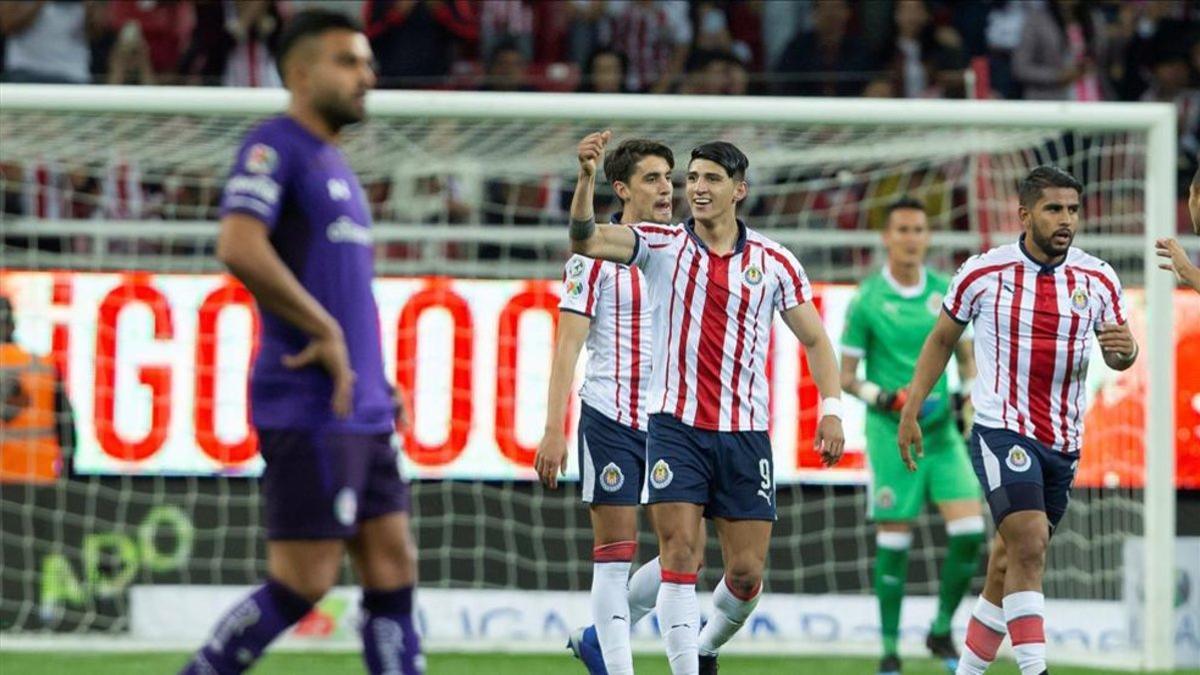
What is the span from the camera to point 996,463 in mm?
7469

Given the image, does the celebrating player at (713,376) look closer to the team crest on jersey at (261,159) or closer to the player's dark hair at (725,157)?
the player's dark hair at (725,157)

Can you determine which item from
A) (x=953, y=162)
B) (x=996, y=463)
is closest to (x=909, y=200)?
(x=953, y=162)

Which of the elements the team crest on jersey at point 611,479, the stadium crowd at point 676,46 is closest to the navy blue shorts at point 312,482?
the team crest on jersey at point 611,479

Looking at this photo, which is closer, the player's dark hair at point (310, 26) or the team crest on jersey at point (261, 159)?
→ the team crest on jersey at point (261, 159)

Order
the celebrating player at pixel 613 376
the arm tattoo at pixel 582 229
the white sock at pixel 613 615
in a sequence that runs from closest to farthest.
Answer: the arm tattoo at pixel 582 229, the white sock at pixel 613 615, the celebrating player at pixel 613 376

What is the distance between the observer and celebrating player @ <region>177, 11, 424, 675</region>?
→ 503 cm

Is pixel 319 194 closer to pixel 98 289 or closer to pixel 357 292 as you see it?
pixel 357 292

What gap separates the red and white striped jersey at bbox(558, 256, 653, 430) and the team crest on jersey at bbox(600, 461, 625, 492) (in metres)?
0.22

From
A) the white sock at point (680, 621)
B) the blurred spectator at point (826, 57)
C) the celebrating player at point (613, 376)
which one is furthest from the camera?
the blurred spectator at point (826, 57)

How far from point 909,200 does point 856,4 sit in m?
4.74

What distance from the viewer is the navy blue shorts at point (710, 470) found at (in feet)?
23.7

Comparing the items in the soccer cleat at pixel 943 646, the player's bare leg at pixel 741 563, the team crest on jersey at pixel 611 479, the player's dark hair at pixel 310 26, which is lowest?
the soccer cleat at pixel 943 646

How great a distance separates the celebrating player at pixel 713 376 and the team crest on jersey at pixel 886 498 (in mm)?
2434

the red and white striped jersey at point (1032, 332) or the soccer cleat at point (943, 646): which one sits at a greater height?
the red and white striped jersey at point (1032, 332)
